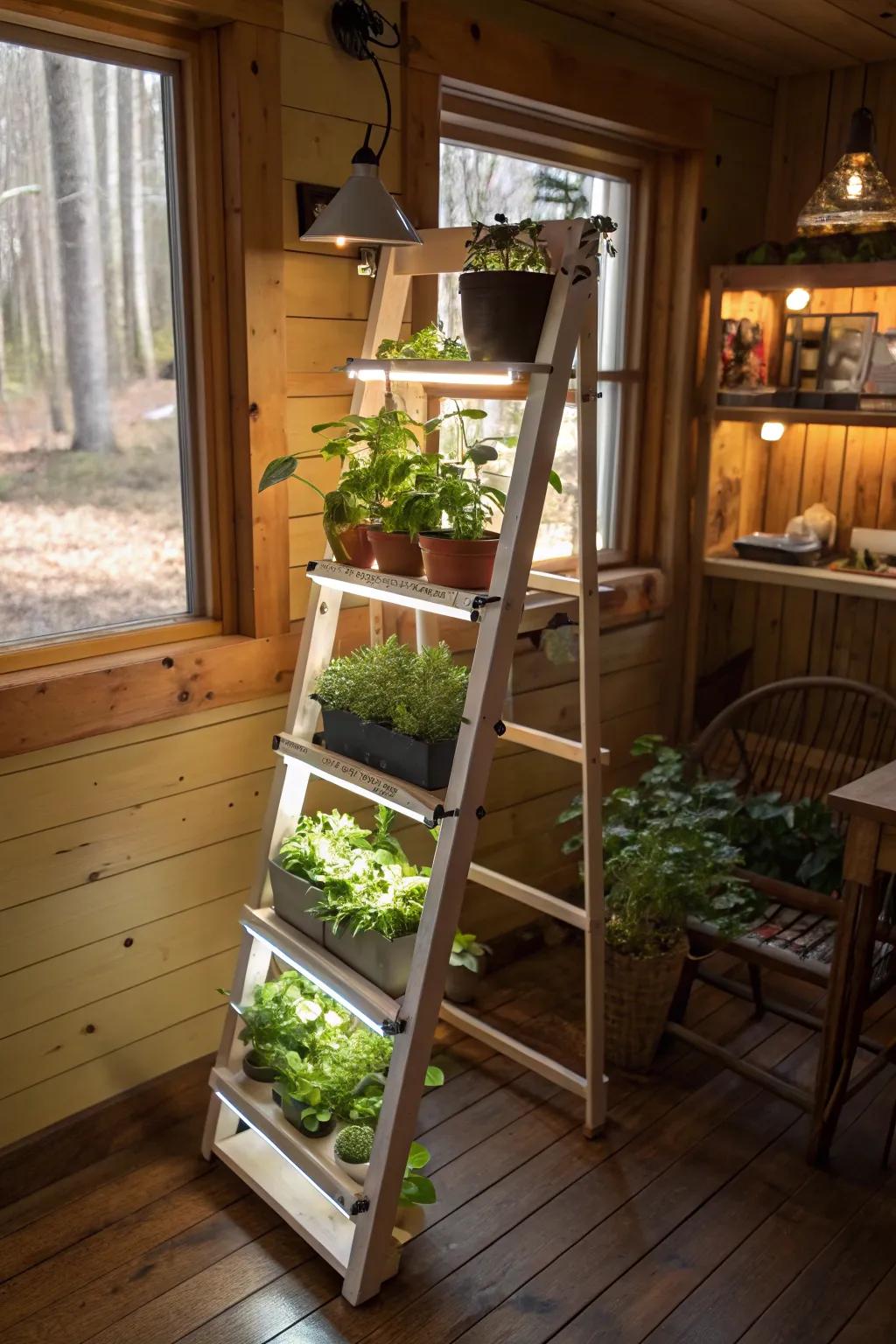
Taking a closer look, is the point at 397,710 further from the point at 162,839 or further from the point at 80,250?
the point at 80,250

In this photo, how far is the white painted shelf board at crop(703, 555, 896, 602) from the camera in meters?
3.01

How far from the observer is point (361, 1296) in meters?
1.92

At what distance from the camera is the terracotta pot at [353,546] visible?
2088mm

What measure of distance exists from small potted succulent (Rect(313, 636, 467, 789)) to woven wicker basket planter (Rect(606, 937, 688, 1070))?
86cm

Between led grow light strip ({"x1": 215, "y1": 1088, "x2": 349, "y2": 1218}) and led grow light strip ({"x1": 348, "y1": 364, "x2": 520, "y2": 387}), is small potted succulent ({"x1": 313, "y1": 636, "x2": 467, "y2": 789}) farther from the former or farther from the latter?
led grow light strip ({"x1": 215, "y1": 1088, "x2": 349, "y2": 1218})

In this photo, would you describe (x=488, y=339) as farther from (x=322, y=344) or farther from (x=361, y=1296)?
(x=361, y=1296)

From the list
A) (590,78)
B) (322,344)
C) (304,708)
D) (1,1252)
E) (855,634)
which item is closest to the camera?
(1,1252)

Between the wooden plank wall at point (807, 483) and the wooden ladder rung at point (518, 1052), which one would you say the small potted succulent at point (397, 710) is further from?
the wooden plank wall at point (807, 483)

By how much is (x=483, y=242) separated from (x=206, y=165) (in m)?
0.61

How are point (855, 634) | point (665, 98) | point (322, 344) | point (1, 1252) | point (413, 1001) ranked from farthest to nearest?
point (855, 634), point (665, 98), point (322, 344), point (1, 1252), point (413, 1001)

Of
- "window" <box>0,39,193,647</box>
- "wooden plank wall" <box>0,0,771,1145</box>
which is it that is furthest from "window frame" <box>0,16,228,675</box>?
"wooden plank wall" <box>0,0,771,1145</box>

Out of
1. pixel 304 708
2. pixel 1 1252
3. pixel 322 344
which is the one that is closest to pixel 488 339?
pixel 322 344

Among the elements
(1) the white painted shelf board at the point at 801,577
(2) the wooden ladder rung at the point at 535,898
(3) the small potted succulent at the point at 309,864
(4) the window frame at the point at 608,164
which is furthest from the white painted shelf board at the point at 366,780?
(1) the white painted shelf board at the point at 801,577

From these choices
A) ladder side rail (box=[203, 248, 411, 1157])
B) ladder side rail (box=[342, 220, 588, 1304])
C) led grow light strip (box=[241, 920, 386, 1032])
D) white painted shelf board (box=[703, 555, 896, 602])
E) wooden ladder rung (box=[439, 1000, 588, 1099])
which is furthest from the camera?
white painted shelf board (box=[703, 555, 896, 602])
